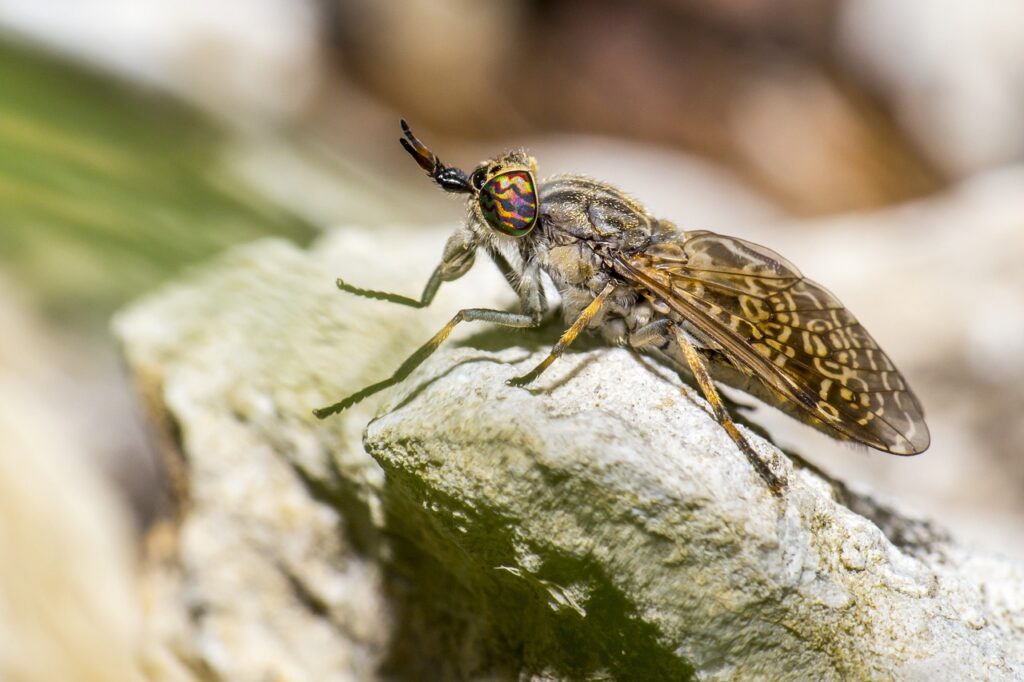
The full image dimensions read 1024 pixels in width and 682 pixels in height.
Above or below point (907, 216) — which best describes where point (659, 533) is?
below

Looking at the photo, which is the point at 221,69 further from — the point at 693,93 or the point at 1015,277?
the point at 1015,277

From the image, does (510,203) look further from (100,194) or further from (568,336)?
(100,194)

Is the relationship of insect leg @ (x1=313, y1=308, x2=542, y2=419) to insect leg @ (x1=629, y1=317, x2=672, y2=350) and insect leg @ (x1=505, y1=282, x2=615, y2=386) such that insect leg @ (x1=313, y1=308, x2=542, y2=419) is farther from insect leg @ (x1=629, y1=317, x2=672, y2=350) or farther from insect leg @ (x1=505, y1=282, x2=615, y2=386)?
insect leg @ (x1=629, y1=317, x2=672, y2=350)

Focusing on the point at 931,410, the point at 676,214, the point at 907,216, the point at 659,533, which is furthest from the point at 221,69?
the point at 659,533

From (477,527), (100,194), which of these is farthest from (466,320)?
(100,194)

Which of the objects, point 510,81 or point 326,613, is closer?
point 326,613
